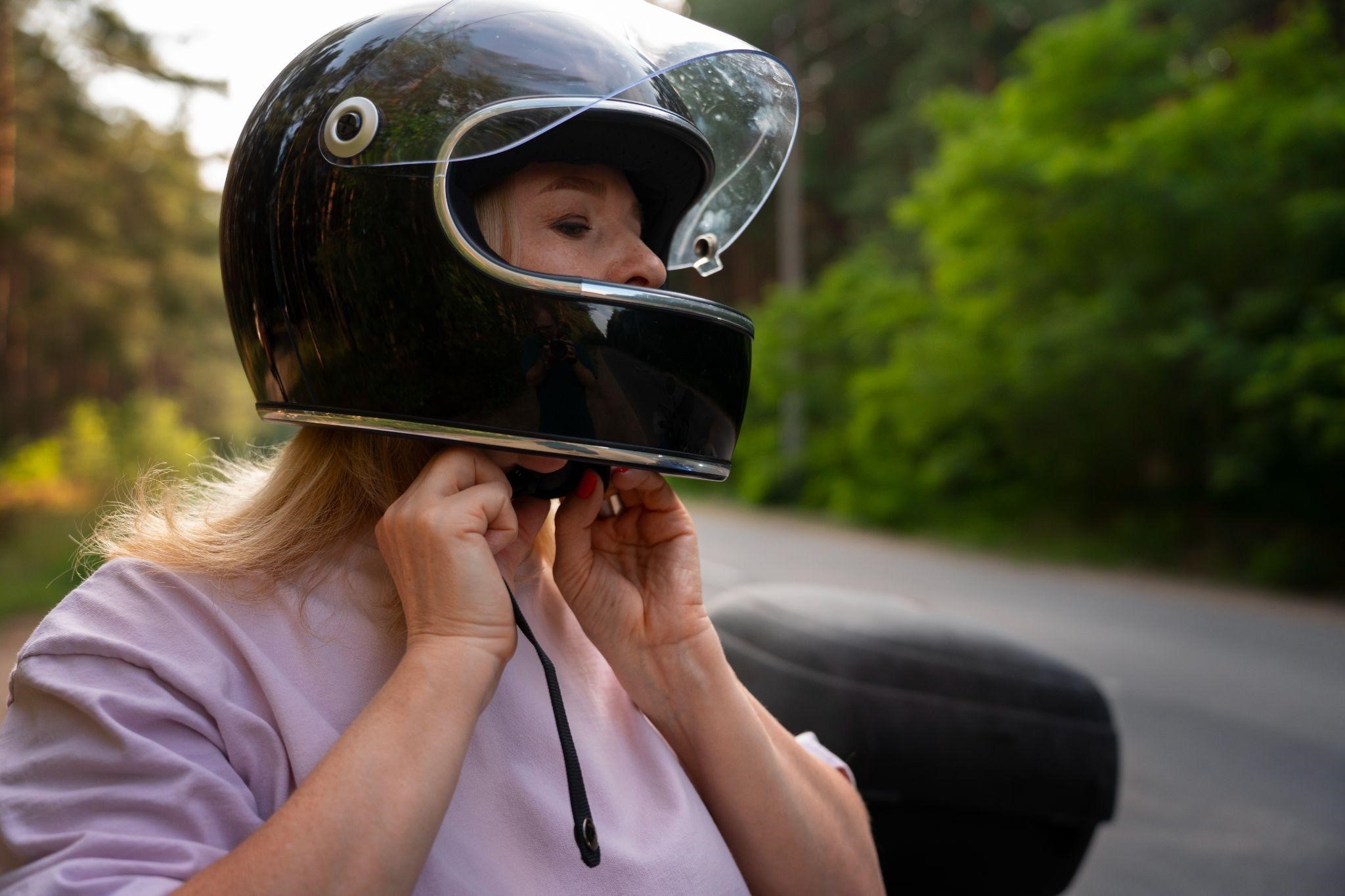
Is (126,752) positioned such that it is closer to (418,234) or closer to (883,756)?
(418,234)

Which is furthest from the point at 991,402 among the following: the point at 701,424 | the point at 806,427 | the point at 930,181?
the point at 701,424

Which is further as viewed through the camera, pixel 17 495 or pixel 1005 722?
pixel 17 495

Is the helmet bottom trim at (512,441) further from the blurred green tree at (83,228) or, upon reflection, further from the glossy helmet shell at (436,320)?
the blurred green tree at (83,228)

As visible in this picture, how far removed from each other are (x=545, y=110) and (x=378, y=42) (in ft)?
0.89

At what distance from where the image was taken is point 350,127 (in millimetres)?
1405

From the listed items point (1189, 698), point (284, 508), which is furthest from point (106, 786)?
point (1189, 698)

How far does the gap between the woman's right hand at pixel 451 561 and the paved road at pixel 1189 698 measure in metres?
1.30

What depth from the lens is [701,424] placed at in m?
1.46

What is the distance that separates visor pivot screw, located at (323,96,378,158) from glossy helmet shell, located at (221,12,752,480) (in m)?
0.02

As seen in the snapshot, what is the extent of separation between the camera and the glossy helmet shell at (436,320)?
137 centimetres

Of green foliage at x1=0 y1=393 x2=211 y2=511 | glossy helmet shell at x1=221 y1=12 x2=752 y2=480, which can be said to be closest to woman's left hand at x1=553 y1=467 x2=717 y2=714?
glossy helmet shell at x1=221 y1=12 x2=752 y2=480

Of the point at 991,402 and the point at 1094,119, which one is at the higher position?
the point at 1094,119

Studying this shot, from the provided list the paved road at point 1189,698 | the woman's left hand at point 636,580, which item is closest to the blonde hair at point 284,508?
the woman's left hand at point 636,580

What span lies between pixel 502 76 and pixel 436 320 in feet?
1.07
